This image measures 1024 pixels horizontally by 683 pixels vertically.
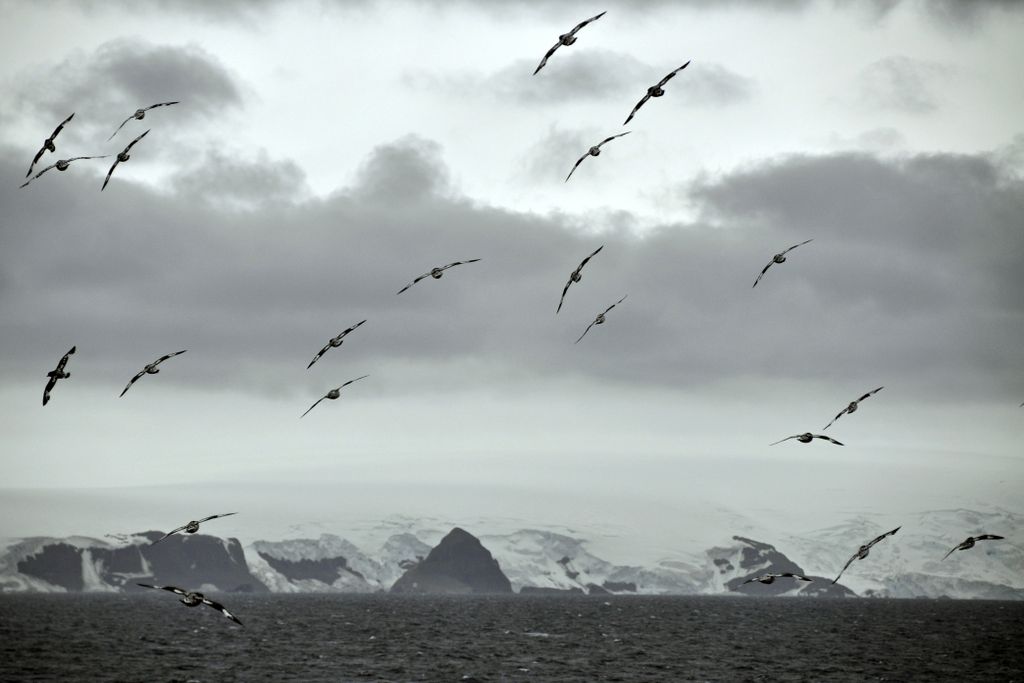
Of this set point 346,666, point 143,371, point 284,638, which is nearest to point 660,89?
point 143,371

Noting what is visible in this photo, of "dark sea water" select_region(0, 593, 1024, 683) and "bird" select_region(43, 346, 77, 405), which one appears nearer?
"bird" select_region(43, 346, 77, 405)

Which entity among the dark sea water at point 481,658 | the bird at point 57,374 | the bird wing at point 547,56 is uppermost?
the bird wing at point 547,56

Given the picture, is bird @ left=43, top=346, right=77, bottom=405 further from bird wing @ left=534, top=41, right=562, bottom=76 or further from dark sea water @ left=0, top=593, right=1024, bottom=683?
dark sea water @ left=0, top=593, right=1024, bottom=683

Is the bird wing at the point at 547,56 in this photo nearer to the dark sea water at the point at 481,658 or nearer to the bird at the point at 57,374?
the bird at the point at 57,374

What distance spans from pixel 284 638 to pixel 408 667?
62623mm

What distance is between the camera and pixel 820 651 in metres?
172

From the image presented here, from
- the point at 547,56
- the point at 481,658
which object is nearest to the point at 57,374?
the point at 547,56

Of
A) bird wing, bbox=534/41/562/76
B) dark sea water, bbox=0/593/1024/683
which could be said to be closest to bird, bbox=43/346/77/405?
bird wing, bbox=534/41/562/76

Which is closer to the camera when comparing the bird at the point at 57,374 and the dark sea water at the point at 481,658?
the bird at the point at 57,374

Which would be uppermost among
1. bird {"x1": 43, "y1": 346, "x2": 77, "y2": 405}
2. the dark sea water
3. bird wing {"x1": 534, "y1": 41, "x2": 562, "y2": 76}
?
bird wing {"x1": 534, "y1": 41, "x2": 562, "y2": 76}

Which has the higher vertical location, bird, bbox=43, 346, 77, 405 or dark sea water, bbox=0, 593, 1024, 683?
bird, bbox=43, 346, 77, 405

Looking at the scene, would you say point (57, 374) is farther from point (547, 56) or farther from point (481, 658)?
point (481, 658)

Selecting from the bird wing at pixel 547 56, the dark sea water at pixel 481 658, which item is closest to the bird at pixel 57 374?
the bird wing at pixel 547 56

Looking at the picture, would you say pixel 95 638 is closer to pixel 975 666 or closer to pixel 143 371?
pixel 975 666
